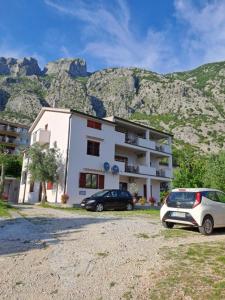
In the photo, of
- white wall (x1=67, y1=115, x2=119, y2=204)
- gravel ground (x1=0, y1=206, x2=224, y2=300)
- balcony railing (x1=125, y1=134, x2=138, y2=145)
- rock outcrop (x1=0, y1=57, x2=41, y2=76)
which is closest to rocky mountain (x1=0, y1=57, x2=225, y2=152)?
rock outcrop (x1=0, y1=57, x2=41, y2=76)

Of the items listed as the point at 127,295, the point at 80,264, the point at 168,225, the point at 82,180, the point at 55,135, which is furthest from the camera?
the point at 55,135

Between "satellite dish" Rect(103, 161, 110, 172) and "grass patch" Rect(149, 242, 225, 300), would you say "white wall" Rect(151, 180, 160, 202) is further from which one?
"grass patch" Rect(149, 242, 225, 300)

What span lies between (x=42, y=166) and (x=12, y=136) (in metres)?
63.9

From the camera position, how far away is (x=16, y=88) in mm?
121188

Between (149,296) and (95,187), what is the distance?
89.2ft

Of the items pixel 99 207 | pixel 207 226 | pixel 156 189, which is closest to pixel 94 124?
pixel 99 207

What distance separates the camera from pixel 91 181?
104 feet

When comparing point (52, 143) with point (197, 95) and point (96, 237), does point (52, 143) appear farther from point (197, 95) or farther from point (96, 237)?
point (197, 95)

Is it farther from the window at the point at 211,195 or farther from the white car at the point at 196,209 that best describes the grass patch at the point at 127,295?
the window at the point at 211,195

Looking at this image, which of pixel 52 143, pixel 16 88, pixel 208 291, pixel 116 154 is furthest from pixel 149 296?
pixel 16 88

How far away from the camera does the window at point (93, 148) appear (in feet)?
106

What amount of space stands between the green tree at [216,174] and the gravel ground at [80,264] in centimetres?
2006

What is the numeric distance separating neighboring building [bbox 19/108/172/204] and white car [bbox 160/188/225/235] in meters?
18.1

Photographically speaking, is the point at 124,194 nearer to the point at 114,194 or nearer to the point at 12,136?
the point at 114,194
